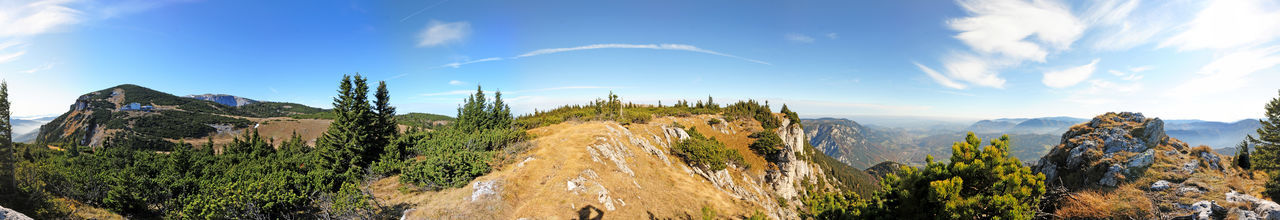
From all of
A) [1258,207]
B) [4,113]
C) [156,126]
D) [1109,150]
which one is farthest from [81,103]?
[1109,150]

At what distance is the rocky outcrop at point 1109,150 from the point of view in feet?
57.6

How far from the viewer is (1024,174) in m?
8.85

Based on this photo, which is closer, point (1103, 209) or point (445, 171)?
point (1103, 209)

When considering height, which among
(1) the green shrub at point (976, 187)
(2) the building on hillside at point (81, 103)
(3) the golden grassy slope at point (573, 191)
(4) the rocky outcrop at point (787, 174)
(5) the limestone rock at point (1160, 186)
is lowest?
(4) the rocky outcrop at point (787, 174)

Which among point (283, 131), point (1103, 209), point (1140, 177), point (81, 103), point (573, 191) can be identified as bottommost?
point (283, 131)

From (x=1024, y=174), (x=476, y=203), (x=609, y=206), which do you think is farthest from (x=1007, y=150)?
(x=476, y=203)

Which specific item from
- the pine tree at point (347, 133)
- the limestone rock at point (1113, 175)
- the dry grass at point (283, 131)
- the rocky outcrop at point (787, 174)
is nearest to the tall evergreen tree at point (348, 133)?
the pine tree at point (347, 133)

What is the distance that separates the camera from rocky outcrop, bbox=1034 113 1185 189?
57.6ft

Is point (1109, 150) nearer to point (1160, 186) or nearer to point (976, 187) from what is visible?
point (1160, 186)

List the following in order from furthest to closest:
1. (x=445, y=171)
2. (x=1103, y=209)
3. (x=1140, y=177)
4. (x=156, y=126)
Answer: (x=156, y=126)
(x=445, y=171)
(x=1140, y=177)
(x=1103, y=209)

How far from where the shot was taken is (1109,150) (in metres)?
19.0

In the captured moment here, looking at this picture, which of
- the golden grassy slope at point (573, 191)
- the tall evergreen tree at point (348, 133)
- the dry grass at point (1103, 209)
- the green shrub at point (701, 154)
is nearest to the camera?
the dry grass at point (1103, 209)

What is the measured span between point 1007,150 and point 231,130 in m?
200

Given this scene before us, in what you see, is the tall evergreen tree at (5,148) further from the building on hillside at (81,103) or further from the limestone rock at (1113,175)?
the building on hillside at (81,103)
